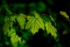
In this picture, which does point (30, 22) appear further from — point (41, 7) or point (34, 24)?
point (41, 7)

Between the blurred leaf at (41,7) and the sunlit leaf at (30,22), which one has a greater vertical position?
the sunlit leaf at (30,22)

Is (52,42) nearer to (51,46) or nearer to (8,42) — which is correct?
(51,46)

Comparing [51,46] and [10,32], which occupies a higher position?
[10,32]

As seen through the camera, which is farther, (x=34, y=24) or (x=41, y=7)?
(x=41, y=7)

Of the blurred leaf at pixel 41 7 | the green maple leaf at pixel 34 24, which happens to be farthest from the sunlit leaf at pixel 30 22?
the blurred leaf at pixel 41 7

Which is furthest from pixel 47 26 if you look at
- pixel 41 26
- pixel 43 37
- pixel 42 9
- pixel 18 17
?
pixel 43 37

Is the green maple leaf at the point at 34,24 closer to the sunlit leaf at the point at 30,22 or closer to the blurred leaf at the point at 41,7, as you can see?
the sunlit leaf at the point at 30,22

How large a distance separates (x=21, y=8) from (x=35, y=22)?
50 centimetres

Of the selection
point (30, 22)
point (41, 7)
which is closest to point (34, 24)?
point (30, 22)

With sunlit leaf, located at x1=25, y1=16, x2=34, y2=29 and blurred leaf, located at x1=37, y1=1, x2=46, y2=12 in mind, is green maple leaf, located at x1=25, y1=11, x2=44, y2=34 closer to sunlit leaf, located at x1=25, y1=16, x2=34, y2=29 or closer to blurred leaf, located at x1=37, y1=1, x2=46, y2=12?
sunlit leaf, located at x1=25, y1=16, x2=34, y2=29

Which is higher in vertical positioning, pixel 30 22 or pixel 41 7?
pixel 30 22

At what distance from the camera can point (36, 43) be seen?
1.79 meters

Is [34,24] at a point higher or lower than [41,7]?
higher

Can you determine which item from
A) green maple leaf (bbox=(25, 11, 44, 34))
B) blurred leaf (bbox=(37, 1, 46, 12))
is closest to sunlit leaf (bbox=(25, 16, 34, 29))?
green maple leaf (bbox=(25, 11, 44, 34))
